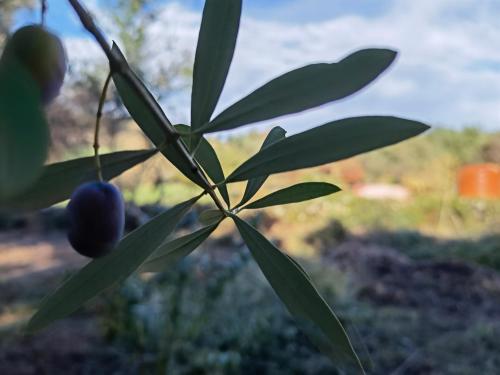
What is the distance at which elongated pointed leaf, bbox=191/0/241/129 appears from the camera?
187mm

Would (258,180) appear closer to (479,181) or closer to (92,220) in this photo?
(92,220)

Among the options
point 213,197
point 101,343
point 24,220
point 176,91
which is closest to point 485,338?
point 101,343

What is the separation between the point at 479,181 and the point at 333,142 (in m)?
7.54

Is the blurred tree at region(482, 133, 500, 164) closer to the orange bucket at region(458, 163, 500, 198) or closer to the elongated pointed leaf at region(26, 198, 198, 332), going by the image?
the orange bucket at region(458, 163, 500, 198)

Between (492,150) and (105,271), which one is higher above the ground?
(492,150)

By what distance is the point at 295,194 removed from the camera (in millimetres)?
219

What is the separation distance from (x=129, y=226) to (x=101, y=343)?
643mm

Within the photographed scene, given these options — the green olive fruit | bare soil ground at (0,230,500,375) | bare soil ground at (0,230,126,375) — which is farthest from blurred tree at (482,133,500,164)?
the green olive fruit

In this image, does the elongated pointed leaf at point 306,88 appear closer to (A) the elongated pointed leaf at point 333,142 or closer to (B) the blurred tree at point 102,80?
(A) the elongated pointed leaf at point 333,142

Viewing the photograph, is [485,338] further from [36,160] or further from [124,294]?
[36,160]

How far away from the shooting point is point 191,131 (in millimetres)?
188

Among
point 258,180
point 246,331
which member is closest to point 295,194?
point 258,180

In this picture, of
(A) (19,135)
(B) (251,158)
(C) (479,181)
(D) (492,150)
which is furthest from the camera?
(D) (492,150)

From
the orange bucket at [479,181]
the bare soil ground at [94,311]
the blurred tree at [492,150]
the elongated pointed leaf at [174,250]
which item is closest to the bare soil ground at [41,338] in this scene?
the bare soil ground at [94,311]
